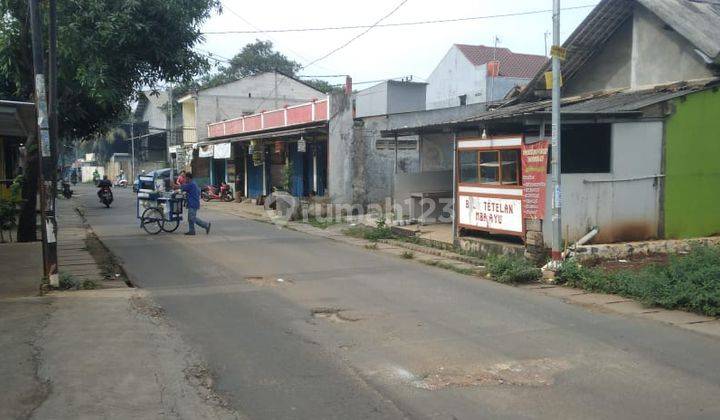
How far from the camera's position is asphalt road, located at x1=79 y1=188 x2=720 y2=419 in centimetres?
505

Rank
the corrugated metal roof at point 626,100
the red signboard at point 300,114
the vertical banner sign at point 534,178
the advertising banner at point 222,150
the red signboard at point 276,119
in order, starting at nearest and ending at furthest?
1. the vertical banner sign at point 534,178
2. the corrugated metal roof at point 626,100
3. the red signboard at point 276,119
4. the red signboard at point 300,114
5. the advertising banner at point 222,150

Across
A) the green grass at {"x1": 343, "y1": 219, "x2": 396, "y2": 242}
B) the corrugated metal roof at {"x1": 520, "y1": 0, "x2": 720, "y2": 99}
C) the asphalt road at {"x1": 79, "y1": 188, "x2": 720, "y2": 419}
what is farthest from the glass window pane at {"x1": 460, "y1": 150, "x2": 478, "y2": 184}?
the corrugated metal roof at {"x1": 520, "y1": 0, "x2": 720, "y2": 99}

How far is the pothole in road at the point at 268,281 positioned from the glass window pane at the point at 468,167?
546cm

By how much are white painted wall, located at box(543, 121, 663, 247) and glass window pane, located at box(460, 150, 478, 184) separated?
8.81ft

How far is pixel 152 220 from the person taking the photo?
17.1 m

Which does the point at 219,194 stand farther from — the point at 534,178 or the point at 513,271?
the point at 513,271

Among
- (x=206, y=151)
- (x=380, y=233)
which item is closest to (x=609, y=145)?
(x=380, y=233)

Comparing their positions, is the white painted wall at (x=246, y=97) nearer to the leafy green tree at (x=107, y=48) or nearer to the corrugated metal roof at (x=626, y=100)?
the leafy green tree at (x=107, y=48)

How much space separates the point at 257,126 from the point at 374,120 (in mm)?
10658

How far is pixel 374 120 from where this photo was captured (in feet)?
77.9

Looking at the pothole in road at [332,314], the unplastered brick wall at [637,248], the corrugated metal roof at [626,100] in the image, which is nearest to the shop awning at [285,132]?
the corrugated metal roof at [626,100]

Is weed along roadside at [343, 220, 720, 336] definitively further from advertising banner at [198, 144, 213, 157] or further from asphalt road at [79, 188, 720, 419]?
advertising banner at [198, 144, 213, 157]

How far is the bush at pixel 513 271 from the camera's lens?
10648 millimetres

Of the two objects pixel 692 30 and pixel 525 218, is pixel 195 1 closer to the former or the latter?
pixel 525 218
